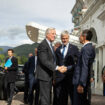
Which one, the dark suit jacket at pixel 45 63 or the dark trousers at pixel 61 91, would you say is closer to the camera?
the dark suit jacket at pixel 45 63

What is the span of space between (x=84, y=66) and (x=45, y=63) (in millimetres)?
957

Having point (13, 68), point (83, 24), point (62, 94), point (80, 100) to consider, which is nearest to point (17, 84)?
point (13, 68)

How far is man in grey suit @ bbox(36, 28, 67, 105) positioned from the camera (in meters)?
5.87

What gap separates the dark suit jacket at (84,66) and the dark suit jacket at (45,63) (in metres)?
0.72

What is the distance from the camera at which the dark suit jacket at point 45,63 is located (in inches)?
230

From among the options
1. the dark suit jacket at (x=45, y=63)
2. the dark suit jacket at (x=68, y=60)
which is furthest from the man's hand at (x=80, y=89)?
the dark suit jacket at (x=68, y=60)

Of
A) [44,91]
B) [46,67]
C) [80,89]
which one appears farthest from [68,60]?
[80,89]

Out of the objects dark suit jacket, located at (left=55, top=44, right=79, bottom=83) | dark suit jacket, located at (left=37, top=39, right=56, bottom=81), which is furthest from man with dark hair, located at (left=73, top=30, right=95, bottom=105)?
dark suit jacket, located at (left=55, top=44, right=79, bottom=83)

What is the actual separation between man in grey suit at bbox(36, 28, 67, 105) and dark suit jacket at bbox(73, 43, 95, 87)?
28.6 inches

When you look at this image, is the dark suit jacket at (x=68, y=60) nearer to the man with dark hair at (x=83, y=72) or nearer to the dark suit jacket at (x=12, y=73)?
the man with dark hair at (x=83, y=72)

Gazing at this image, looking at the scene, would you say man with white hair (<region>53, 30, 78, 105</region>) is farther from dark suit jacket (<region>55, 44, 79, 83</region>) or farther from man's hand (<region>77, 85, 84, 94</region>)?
man's hand (<region>77, 85, 84, 94</region>)

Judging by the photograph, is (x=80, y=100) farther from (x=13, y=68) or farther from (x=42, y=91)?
(x=13, y=68)

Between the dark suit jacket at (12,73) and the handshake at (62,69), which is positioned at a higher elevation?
the handshake at (62,69)

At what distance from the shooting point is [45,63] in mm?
5824
